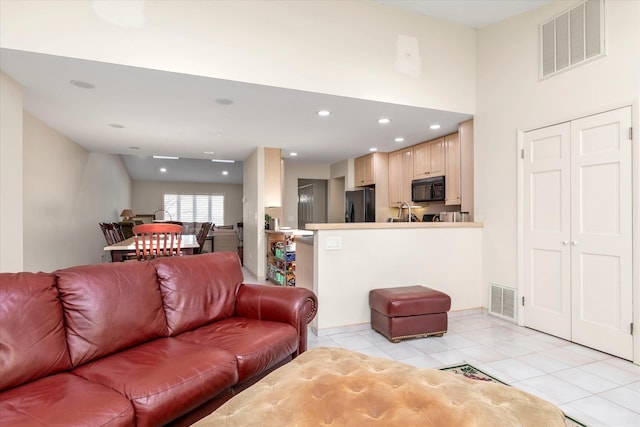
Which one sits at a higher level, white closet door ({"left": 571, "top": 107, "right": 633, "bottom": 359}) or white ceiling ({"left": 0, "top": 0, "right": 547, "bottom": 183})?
white ceiling ({"left": 0, "top": 0, "right": 547, "bottom": 183})

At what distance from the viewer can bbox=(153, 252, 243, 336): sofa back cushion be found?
2152 millimetres

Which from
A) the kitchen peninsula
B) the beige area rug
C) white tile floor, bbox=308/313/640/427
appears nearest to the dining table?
the kitchen peninsula

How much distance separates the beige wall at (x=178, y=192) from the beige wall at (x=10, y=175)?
958 cm

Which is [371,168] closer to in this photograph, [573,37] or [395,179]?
[395,179]

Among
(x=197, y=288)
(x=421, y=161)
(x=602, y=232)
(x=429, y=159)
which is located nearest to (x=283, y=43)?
(x=197, y=288)

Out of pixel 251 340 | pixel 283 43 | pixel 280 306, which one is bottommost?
pixel 251 340

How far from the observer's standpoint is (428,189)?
5148 millimetres

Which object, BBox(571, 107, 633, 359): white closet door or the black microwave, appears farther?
the black microwave

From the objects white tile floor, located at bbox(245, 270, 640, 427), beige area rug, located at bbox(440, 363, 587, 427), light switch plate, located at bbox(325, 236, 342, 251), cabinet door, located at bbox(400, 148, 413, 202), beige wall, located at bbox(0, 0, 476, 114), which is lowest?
white tile floor, located at bbox(245, 270, 640, 427)

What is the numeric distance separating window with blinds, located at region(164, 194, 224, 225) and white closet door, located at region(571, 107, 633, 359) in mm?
11718

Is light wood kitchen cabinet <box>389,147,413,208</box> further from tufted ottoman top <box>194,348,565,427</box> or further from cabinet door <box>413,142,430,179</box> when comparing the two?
tufted ottoman top <box>194,348,565,427</box>

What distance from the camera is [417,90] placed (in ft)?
12.2

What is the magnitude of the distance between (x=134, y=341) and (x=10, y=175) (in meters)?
2.28

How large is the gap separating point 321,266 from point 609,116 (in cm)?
289
